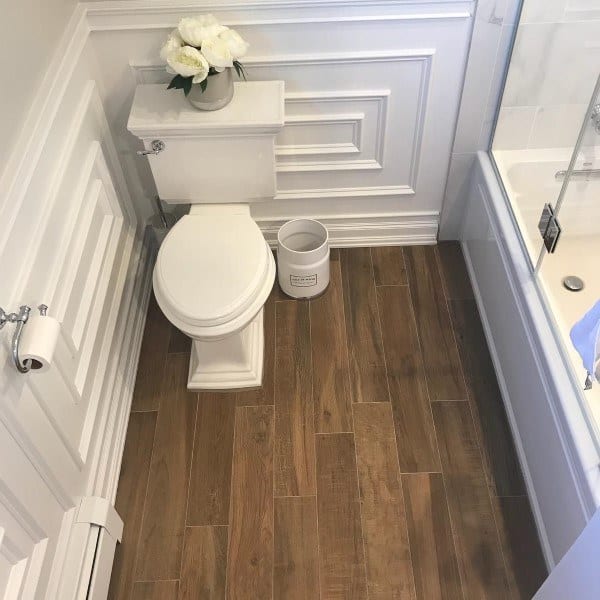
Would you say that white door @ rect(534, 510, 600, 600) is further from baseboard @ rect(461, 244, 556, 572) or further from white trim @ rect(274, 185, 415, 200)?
white trim @ rect(274, 185, 415, 200)

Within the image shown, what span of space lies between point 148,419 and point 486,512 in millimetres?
1025

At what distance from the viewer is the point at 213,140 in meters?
1.75

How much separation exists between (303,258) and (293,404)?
0.48 metres

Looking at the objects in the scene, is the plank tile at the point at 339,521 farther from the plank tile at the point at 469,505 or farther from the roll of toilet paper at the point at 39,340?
the roll of toilet paper at the point at 39,340

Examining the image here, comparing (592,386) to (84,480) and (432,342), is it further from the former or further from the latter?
(84,480)

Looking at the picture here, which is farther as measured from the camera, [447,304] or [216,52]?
[447,304]

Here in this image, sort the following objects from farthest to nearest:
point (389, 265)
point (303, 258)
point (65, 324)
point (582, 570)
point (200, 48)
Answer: point (389, 265) < point (303, 258) < point (200, 48) < point (65, 324) < point (582, 570)

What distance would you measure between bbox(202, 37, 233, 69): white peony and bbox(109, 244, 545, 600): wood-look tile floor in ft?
2.80

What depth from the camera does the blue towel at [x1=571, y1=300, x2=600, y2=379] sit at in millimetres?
1118

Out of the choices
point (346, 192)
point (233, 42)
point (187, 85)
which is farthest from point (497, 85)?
point (187, 85)

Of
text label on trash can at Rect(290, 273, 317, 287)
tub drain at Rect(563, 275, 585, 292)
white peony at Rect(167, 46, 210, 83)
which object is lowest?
text label on trash can at Rect(290, 273, 317, 287)

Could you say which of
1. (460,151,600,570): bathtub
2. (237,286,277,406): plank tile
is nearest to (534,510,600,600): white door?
(460,151,600,570): bathtub

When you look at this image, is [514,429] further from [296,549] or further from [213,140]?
[213,140]

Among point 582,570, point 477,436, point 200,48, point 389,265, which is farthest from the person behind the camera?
point 389,265
